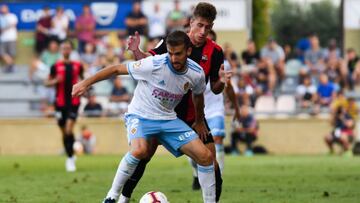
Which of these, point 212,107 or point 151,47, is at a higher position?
point 212,107

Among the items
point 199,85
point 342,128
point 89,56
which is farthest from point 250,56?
point 199,85

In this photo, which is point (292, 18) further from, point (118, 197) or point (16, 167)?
point (118, 197)

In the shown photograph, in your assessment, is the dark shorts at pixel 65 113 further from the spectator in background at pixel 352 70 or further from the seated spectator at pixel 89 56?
the spectator in background at pixel 352 70

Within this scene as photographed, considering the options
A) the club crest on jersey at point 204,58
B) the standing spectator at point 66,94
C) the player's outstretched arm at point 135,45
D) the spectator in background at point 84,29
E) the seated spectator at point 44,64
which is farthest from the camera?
the spectator in background at point 84,29

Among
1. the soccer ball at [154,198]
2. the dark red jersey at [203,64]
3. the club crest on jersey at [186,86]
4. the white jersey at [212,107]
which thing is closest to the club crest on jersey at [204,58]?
the dark red jersey at [203,64]

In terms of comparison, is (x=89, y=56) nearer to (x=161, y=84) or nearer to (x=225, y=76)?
(x=225, y=76)

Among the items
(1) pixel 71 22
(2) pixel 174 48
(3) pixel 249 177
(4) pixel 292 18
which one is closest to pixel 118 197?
(2) pixel 174 48

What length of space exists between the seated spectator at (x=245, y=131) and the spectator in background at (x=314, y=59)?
3.94 metres

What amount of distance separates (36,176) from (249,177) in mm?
4014

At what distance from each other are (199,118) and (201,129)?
0.18 m

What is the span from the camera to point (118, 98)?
104 ft

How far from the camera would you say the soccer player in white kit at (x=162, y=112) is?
11227 millimetres

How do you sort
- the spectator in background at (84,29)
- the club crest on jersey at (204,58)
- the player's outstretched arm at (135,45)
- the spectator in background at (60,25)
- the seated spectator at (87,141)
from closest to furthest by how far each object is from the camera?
the player's outstretched arm at (135,45), the club crest on jersey at (204,58), the seated spectator at (87,141), the spectator in background at (60,25), the spectator in background at (84,29)

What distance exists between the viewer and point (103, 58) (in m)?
32.8
